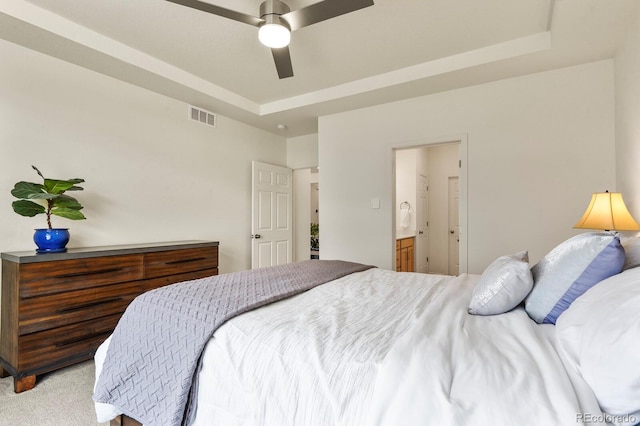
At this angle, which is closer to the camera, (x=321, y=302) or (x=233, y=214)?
(x=321, y=302)

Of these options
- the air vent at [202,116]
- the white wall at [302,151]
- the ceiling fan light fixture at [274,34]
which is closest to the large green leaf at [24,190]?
the air vent at [202,116]

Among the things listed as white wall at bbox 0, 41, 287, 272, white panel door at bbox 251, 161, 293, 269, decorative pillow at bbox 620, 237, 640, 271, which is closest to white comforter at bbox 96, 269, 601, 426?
decorative pillow at bbox 620, 237, 640, 271

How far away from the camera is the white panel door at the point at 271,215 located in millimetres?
4492

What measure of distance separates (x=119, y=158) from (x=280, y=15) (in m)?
2.23

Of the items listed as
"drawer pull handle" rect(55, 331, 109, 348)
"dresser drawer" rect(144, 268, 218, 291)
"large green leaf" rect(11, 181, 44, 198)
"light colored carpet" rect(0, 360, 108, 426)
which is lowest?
"light colored carpet" rect(0, 360, 108, 426)

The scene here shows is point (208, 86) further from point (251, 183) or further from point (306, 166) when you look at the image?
point (306, 166)

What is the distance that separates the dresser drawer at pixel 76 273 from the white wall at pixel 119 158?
1.79 ft

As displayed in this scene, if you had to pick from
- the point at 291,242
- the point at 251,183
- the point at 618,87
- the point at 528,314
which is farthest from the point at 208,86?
the point at 618,87

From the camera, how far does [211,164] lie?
4.04 meters

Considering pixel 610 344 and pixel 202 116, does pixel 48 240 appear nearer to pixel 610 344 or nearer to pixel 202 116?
pixel 202 116

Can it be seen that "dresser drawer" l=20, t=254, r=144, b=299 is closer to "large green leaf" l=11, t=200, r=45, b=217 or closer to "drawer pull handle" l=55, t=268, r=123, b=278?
"drawer pull handle" l=55, t=268, r=123, b=278

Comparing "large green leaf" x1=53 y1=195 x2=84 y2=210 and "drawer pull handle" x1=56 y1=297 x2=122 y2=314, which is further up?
"large green leaf" x1=53 y1=195 x2=84 y2=210

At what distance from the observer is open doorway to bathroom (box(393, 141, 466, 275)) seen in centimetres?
557

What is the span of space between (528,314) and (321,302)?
866mm
